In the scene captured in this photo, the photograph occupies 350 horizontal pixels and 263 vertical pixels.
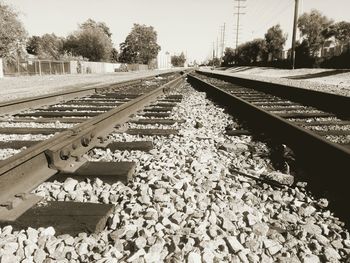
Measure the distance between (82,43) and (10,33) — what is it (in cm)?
4201

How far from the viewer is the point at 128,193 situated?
100.0 inches


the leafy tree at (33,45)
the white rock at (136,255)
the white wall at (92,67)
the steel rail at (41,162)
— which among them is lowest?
the white wall at (92,67)

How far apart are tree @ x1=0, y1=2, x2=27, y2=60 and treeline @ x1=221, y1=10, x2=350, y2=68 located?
30.0 meters

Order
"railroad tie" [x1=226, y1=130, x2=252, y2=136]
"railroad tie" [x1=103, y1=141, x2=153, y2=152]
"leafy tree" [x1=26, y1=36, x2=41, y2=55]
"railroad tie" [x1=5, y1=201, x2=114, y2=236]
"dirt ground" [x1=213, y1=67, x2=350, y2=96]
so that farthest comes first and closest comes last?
"leafy tree" [x1=26, y1=36, x2=41, y2=55], "dirt ground" [x1=213, y1=67, x2=350, y2=96], "railroad tie" [x1=226, y1=130, x2=252, y2=136], "railroad tie" [x1=103, y1=141, x2=153, y2=152], "railroad tie" [x1=5, y1=201, x2=114, y2=236]

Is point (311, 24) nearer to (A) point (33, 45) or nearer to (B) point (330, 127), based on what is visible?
(B) point (330, 127)

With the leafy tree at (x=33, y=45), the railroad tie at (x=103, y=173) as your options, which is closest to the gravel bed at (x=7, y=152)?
the railroad tie at (x=103, y=173)

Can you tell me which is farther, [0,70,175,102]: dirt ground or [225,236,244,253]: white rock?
[0,70,175,102]: dirt ground

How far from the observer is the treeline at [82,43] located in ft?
119

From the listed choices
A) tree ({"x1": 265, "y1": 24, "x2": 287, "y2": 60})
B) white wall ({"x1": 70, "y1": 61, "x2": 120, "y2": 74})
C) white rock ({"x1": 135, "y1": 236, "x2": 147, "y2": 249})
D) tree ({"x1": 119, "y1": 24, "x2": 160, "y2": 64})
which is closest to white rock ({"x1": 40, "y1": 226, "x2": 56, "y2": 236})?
white rock ({"x1": 135, "y1": 236, "x2": 147, "y2": 249})

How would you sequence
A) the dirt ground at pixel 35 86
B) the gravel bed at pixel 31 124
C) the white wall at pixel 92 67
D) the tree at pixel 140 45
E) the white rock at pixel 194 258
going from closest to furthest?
the white rock at pixel 194 258, the gravel bed at pixel 31 124, the dirt ground at pixel 35 86, the white wall at pixel 92 67, the tree at pixel 140 45

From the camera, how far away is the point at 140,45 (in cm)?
10731

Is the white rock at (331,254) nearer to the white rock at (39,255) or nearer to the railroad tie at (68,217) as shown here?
the railroad tie at (68,217)

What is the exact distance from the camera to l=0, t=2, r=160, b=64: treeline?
3641 cm

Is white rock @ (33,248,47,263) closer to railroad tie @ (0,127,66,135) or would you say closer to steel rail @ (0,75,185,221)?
steel rail @ (0,75,185,221)
